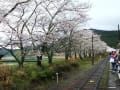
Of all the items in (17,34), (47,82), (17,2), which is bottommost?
(47,82)

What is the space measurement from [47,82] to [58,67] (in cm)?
778

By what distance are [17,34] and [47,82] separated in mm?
5186

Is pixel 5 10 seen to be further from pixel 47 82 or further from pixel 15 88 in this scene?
pixel 47 82

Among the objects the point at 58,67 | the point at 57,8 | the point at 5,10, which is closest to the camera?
the point at 5,10

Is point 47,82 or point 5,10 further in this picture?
point 47,82

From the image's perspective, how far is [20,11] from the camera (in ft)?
80.2

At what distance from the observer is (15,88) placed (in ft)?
62.2

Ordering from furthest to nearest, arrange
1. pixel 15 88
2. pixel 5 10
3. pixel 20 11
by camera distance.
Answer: pixel 20 11
pixel 15 88
pixel 5 10

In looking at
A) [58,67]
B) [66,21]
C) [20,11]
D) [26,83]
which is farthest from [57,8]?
[26,83]

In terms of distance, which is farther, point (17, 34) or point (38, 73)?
point (38, 73)

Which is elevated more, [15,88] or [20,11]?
[20,11]

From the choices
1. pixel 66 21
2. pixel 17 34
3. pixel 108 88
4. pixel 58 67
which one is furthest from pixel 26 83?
pixel 58 67

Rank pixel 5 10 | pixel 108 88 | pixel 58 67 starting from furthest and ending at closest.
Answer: pixel 58 67 < pixel 108 88 < pixel 5 10

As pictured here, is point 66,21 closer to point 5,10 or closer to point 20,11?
point 20,11
